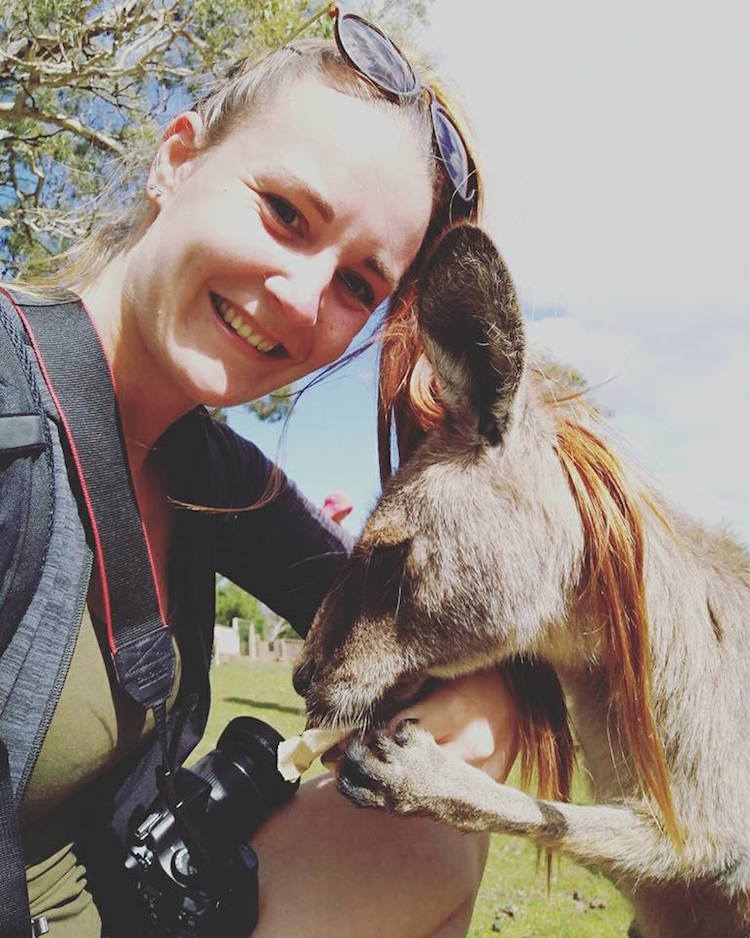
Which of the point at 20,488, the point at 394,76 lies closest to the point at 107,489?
the point at 20,488

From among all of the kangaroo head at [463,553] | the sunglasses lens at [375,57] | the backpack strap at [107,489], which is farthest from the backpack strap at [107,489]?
the sunglasses lens at [375,57]

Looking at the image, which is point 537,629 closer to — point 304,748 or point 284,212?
point 304,748

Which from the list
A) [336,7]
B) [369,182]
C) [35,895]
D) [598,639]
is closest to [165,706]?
[35,895]

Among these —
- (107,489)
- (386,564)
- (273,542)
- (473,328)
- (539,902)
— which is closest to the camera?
(107,489)

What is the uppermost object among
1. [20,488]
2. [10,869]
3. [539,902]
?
[20,488]

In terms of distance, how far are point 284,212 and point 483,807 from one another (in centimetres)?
112

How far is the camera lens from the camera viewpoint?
1686 mm

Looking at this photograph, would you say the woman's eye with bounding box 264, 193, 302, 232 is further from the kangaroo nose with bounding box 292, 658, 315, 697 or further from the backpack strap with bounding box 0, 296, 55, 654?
the kangaroo nose with bounding box 292, 658, 315, 697

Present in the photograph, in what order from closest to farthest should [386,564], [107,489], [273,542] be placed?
[107,489]
[386,564]
[273,542]

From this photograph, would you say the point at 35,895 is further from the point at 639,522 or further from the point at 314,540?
the point at 639,522

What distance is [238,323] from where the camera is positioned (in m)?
1.56

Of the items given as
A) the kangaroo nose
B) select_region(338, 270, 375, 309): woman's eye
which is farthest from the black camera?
select_region(338, 270, 375, 309): woman's eye

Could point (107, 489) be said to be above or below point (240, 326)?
below

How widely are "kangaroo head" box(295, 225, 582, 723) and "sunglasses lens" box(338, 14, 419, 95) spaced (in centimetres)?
41
